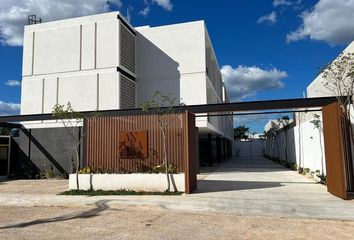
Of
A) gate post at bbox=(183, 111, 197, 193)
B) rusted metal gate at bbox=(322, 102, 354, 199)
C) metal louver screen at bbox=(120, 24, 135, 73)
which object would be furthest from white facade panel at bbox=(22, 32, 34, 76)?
rusted metal gate at bbox=(322, 102, 354, 199)

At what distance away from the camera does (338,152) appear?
11633 mm

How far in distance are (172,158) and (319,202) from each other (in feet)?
18.7

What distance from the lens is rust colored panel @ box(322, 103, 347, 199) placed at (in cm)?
1145

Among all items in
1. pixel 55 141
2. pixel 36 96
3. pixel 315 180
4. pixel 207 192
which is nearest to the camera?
pixel 207 192

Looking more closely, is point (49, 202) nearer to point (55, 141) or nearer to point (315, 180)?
point (55, 141)

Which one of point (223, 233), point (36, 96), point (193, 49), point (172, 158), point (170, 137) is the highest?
point (193, 49)

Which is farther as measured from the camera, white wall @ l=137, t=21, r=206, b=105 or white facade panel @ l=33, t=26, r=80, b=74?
white wall @ l=137, t=21, r=206, b=105

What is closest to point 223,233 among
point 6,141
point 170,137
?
point 170,137

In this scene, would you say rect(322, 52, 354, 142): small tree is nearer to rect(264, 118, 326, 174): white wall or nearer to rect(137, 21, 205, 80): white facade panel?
rect(264, 118, 326, 174): white wall

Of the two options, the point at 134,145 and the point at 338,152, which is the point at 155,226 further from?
the point at 338,152

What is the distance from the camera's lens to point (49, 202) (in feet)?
39.7

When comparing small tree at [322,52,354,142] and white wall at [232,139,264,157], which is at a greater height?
small tree at [322,52,354,142]

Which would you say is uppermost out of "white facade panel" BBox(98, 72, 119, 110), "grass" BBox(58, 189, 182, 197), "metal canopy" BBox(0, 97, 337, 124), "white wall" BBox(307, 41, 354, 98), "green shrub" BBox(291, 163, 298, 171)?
"white facade panel" BBox(98, 72, 119, 110)

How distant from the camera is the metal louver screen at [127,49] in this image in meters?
26.3
